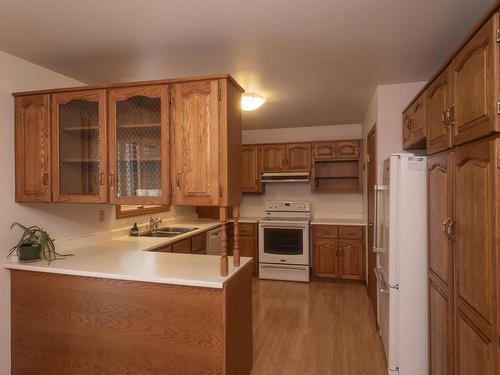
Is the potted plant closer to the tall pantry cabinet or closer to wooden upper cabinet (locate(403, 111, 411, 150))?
the tall pantry cabinet

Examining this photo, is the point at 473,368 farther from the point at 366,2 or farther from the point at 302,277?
the point at 302,277

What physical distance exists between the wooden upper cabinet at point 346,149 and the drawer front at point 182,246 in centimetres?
267

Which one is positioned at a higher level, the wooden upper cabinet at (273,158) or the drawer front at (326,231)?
the wooden upper cabinet at (273,158)

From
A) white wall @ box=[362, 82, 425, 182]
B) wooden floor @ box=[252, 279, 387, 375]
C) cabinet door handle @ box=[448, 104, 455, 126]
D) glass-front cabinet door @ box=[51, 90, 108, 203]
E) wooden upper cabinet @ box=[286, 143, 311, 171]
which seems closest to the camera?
cabinet door handle @ box=[448, 104, 455, 126]

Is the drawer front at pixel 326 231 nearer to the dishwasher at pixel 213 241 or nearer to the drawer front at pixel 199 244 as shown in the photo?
the dishwasher at pixel 213 241

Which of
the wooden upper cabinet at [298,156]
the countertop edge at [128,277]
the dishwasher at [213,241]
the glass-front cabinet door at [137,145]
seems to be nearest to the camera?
the countertop edge at [128,277]

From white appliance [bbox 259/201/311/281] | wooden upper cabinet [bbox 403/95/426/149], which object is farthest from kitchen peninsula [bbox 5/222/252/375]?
white appliance [bbox 259/201/311/281]

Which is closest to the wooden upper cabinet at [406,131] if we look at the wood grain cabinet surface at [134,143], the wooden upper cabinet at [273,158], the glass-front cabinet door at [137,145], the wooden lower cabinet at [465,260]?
the wooden lower cabinet at [465,260]

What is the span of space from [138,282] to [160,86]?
1.30 metres

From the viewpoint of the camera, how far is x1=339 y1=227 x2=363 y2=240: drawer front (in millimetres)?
4445

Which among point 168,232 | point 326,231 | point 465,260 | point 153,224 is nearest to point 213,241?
point 168,232

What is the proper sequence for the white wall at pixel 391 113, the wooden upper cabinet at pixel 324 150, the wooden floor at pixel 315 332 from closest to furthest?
the wooden floor at pixel 315 332, the white wall at pixel 391 113, the wooden upper cabinet at pixel 324 150

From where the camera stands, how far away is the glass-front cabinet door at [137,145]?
2.07 metres

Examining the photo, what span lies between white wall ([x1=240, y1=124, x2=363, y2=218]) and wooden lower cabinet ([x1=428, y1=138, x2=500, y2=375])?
10.0 ft
